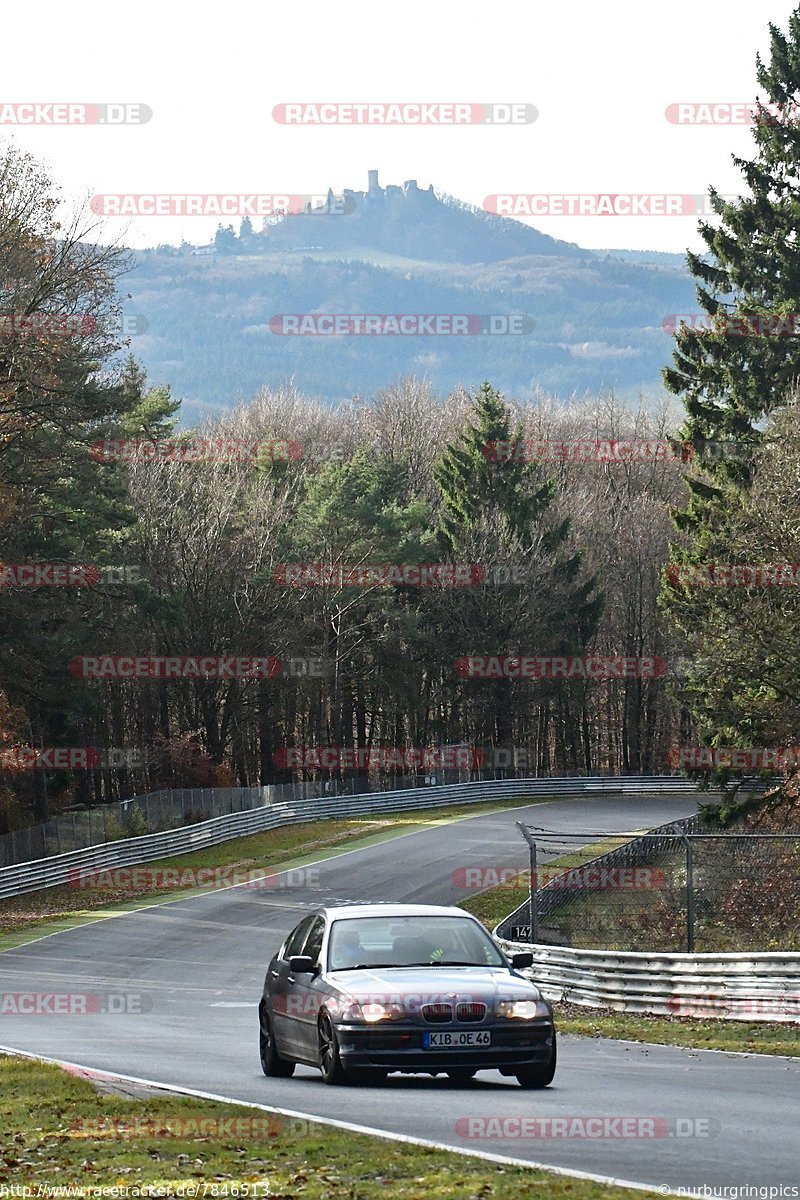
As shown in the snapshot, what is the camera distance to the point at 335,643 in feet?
242

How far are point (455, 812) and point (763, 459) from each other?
3101cm

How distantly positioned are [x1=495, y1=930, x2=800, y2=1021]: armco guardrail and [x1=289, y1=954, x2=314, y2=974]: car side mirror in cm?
760

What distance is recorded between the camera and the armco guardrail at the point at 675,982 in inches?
776

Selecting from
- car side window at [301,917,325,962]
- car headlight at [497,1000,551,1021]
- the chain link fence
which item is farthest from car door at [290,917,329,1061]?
the chain link fence

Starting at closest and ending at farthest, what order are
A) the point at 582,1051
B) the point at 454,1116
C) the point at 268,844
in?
the point at 454,1116, the point at 582,1051, the point at 268,844

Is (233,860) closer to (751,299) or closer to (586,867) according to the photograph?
(751,299)

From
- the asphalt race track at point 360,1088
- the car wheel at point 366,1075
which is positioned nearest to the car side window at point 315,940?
the asphalt race track at point 360,1088

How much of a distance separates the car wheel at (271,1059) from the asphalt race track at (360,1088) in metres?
0.16

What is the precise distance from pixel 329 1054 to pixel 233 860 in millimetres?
39702

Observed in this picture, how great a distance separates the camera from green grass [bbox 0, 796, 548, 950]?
41406 millimetres

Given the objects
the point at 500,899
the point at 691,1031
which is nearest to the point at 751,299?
the point at 500,899

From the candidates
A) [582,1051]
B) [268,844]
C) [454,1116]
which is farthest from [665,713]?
[454,1116]

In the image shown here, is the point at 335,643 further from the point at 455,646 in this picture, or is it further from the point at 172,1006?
the point at 172,1006

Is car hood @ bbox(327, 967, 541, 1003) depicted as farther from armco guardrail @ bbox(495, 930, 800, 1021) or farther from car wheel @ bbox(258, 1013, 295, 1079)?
armco guardrail @ bbox(495, 930, 800, 1021)
